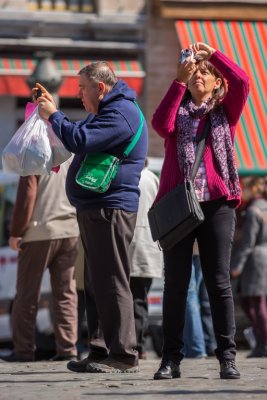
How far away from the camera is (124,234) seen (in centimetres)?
888

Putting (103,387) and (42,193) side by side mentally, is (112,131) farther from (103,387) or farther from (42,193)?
(42,193)

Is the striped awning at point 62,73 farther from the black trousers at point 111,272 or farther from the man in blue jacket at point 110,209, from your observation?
the black trousers at point 111,272

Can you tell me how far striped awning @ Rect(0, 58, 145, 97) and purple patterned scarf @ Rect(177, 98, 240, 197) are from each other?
12.4 meters

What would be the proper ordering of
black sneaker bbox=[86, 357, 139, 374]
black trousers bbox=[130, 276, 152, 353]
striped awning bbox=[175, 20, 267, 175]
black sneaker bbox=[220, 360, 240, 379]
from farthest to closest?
striped awning bbox=[175, 20, 267, 175] < black trousers bbox=[130, 276, 152, 353] < black sneaker bbox=[86, 357, 139, 374] < black sneaker bbox=[220, 360, 240, 379]

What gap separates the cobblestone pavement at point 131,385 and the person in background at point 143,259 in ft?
4.36

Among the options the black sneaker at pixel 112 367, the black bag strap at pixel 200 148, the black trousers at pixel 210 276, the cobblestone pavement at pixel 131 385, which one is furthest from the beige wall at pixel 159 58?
the black trousers at pixel 210 276

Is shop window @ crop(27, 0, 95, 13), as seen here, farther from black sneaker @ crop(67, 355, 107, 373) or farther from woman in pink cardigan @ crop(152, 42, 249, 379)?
woman in pink cardigan @ crop(152, 42, 249, 379)

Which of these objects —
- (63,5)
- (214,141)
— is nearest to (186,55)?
(214,141)

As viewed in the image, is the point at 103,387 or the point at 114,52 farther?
the point at 114,52

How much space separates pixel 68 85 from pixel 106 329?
1239 cm

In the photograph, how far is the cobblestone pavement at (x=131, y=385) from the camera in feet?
24.5

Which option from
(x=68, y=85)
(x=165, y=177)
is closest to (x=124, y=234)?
(x=165, y=177)

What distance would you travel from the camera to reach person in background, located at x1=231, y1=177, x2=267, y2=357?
13195mm

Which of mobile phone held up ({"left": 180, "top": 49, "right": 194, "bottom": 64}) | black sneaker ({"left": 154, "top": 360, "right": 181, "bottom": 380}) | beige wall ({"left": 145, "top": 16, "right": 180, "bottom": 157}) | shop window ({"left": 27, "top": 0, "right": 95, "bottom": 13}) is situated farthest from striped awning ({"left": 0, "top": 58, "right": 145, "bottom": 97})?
black sneaker ({"left": 154, "top": 360, "right": 181, "bottom": 380})
